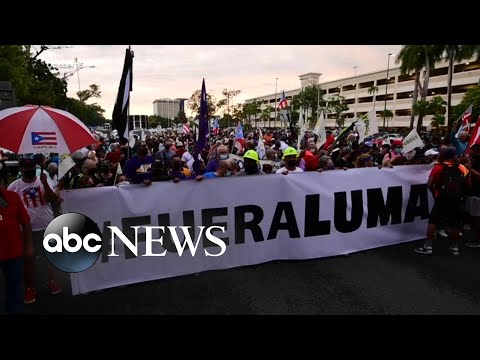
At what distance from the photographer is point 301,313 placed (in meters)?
3.94

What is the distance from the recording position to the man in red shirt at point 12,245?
3.23 metres

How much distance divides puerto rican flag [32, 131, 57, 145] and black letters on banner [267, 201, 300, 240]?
288 centimetres

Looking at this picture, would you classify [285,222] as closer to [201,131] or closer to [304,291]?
[304,291]

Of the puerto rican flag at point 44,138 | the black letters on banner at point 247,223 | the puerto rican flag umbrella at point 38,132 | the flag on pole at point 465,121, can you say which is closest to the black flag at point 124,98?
the puerto rican flag umbrella at point 38,132

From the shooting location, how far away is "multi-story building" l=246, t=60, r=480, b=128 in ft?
182

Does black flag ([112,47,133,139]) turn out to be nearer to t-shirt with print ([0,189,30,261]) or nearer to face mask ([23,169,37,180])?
face mask ([23,169,37,180])

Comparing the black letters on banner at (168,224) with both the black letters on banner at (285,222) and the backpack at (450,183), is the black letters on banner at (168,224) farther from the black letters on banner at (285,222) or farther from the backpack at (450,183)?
the backpack at (450,183)

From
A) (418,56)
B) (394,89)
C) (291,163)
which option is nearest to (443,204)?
(291,163)

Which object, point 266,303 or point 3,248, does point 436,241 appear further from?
point 3,248

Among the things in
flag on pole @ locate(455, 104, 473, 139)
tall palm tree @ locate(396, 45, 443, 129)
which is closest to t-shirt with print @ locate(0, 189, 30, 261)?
flag on pole @ locate(455, 104, 473, 139)

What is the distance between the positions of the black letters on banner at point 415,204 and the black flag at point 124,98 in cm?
473

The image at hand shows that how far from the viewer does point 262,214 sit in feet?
16.5

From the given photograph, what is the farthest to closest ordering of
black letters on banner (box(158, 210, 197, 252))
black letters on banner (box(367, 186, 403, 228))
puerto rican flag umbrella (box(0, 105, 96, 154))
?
1. black letters on banner (box(367, 186, 403, 228))
2. black letters on banner (box(158, 210, 197, 252))
3. puerto rican flag umbrella (box(0, 105, 96, 154))

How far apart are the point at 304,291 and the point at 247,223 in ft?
3.77
